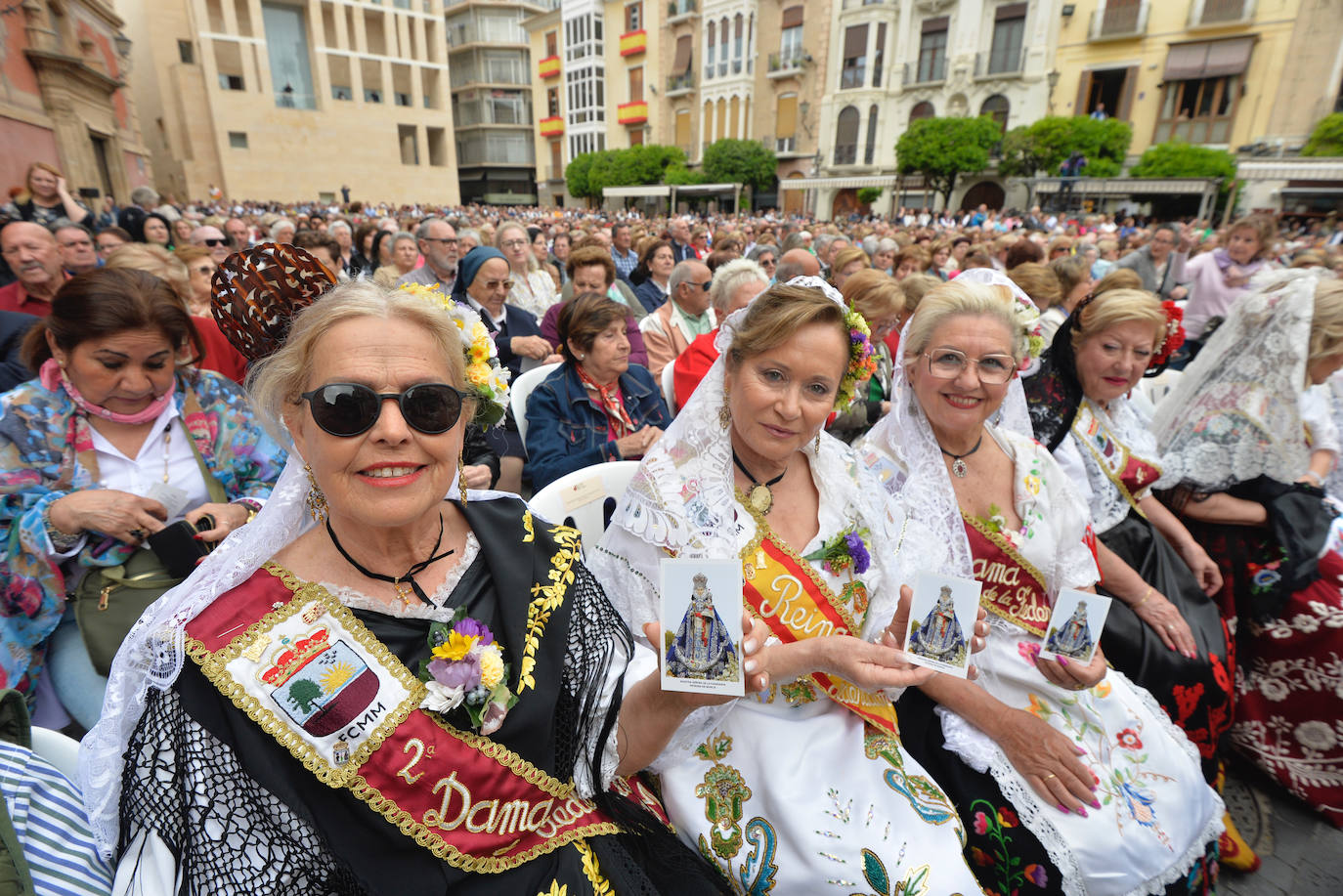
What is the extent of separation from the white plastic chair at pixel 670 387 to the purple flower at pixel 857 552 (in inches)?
97.6

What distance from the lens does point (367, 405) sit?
1.32 meters

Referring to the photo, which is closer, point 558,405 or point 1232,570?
point 1232,570

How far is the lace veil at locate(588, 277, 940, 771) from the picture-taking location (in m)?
1.94

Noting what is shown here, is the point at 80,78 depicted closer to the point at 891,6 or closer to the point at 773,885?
the point at 773,885

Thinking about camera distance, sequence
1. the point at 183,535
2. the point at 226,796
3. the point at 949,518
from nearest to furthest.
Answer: the point at 226,796 < the point at 183,535 < the point at 949,518

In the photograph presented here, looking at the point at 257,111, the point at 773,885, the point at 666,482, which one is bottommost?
the point at 773,885

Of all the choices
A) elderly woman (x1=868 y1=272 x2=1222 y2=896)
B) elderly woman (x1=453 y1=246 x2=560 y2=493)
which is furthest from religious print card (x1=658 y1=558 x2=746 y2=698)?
elderly woman (x1=453 y1=246 x2=560 y2=493)

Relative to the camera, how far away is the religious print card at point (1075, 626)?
1.99 meters

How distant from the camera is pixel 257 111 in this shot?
121 feet

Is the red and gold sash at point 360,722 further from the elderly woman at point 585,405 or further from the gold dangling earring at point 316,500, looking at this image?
the elderly woman at point 585,405

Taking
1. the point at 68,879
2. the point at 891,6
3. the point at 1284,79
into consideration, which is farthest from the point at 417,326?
the point at 891,6

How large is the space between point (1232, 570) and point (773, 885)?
283cm

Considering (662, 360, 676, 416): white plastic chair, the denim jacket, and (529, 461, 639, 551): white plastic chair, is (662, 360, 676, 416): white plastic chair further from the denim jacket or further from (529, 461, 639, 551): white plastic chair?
(529, 461, 639, 551): white plastic chair

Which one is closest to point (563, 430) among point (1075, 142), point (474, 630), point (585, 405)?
point (585, 405)
